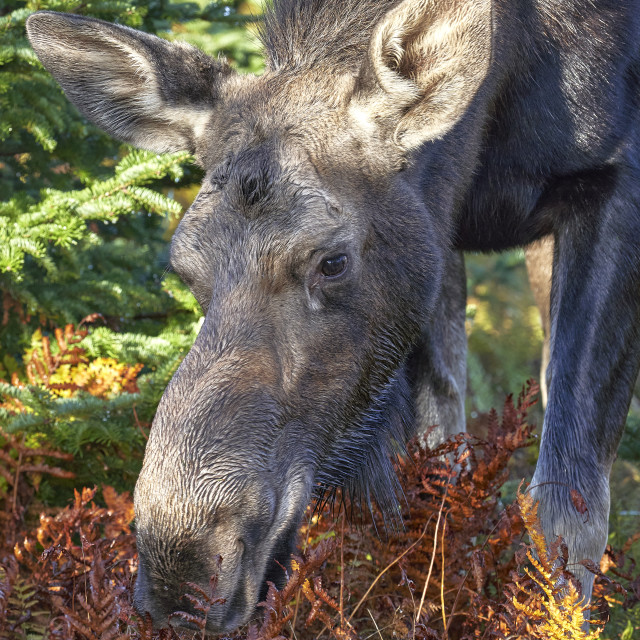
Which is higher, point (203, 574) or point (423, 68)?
point (423, 68)

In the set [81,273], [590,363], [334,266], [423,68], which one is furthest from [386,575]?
[81,273]

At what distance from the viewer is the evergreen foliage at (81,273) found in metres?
4.40

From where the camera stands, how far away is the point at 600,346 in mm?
3734

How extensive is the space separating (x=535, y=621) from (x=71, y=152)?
13.0ft

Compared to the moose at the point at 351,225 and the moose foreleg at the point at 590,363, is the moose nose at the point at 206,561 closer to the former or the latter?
the moose at the point at 351,225

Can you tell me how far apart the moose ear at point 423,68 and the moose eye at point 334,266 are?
0.61 m

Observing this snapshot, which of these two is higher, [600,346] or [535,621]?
[600,346]

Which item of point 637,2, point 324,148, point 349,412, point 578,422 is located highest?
point 637,2

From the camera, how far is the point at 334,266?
10.2 ft

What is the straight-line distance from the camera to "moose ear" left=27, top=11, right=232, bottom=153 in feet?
11.7

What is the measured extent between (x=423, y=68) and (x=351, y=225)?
0.70m

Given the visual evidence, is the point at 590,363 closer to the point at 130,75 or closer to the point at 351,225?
the point at 351,225

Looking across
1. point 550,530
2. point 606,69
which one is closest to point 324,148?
point 606,69

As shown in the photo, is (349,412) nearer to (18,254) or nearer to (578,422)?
(578,422)
